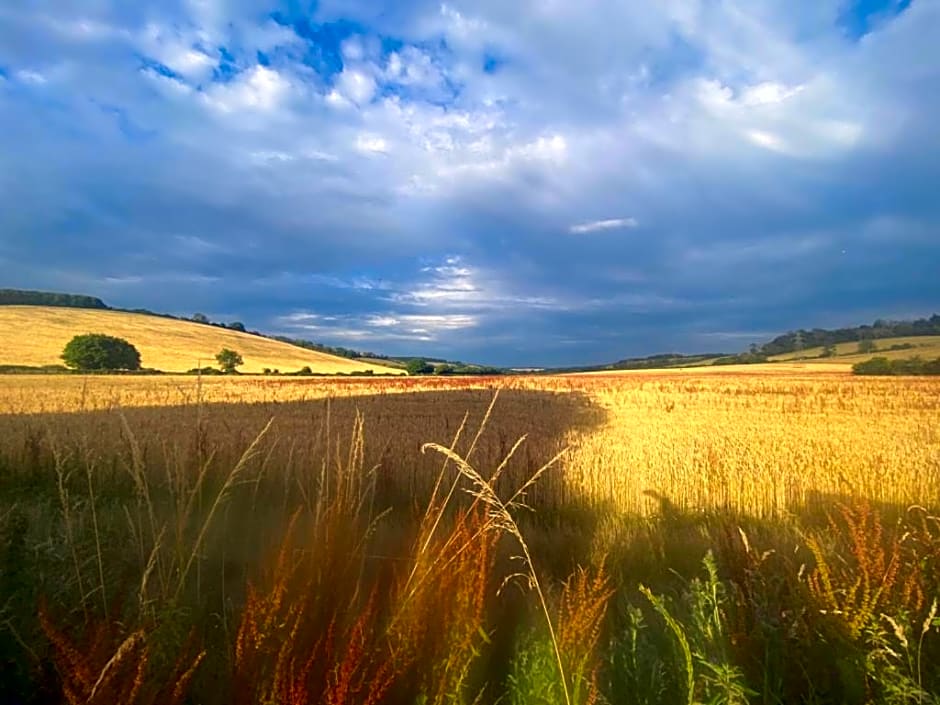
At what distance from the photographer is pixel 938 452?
31.3ft

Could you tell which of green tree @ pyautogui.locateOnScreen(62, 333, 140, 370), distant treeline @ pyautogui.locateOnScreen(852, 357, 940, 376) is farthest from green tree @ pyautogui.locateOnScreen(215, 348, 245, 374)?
distant treeline @ pyautogui.locateOnScreen(852, 357, 940, 376)

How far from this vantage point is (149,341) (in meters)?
72.0

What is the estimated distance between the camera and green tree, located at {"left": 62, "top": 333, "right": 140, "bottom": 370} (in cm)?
5765

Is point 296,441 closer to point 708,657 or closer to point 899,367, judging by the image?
point 708,657

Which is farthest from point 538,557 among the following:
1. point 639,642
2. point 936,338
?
point 936,338

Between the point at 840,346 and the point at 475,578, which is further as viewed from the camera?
the point at 840,346

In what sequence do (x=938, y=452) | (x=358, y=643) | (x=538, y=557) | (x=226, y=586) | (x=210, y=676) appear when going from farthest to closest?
1. (x=938, y=452)
2. (x=538, y=557)
3. (x=226, y=586)
4. (x=210, y=676)
5. (x=358, y=643)

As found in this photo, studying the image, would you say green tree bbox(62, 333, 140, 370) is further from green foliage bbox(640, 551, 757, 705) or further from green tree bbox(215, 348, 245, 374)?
green foliage bbox(640, 551, 757, 705)

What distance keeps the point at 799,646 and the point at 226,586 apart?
3.61 metres

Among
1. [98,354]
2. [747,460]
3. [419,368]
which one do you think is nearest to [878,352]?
[419,368]

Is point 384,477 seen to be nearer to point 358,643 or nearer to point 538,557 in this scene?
point 538,557

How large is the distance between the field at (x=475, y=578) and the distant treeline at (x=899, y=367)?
162ft

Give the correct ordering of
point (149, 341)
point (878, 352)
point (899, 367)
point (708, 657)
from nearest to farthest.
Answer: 1. point (708, 657)
2. point (899, 367)
3. point (878, 352)
4. point (149, 341)

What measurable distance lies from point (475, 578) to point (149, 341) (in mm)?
79616
